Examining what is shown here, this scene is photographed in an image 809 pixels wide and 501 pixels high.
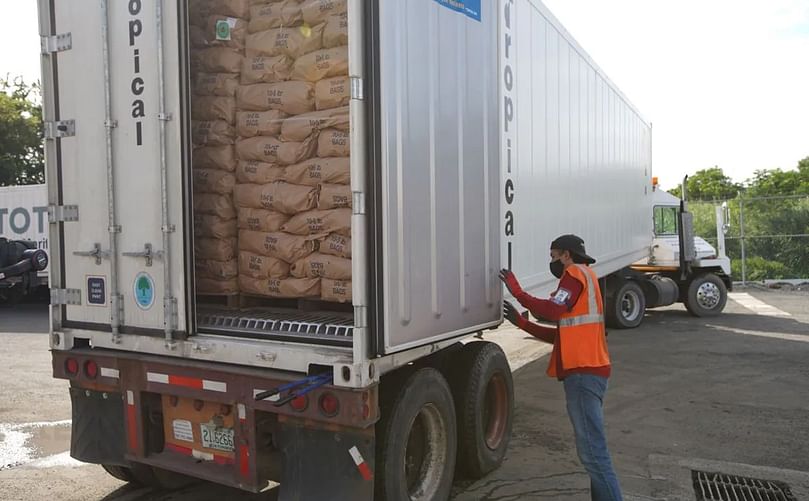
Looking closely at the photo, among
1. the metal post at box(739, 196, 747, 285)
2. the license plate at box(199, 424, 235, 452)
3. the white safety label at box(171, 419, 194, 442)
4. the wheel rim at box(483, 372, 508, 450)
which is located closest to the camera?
the license plate at box(199, 424, 235, 452)

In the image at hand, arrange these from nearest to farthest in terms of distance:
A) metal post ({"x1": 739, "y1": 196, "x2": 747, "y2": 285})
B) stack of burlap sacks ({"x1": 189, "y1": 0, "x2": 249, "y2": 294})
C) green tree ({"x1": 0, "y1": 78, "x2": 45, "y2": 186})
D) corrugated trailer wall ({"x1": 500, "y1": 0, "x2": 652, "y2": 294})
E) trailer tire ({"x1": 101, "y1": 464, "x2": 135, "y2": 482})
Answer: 1. stack of burlap sacks ({"x1": 189, "y1": 0, "x2": 249, "y2": 294})
2. trailer tire ({"x1": 101, "y1": 464, "x2": 135, "y2": 482})
3. corrugated trailer wall ({"x1": 500, "y1": 0, "x2": 652, "y2": 294})
4. metal post ({"x1": 739, "y1": 196, "x2": 747, "y2": 285})
5. green tree ({"x1": 0, "y1": 78, "x2": 45, "y2": 186})

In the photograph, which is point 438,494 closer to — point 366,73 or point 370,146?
point 370,146

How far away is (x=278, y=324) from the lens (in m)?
3.91

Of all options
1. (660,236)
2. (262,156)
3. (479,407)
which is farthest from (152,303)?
(660,236)

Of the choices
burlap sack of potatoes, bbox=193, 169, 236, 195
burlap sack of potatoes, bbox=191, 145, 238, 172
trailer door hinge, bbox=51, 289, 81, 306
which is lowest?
trailer door hinge, bbox=51, 289, 81, 306

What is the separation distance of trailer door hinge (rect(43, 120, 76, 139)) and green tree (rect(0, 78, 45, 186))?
3204 centimetres

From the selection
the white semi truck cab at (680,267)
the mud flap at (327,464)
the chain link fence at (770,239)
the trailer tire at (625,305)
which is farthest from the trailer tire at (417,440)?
the chain link fence at (770,239)

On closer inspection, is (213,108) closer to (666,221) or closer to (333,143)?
(333,143)

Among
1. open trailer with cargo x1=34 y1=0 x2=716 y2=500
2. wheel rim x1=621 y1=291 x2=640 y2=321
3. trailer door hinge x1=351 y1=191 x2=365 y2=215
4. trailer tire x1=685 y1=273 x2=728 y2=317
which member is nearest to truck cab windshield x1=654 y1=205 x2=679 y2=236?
trailer tire x1=685 y1=273 x2=728 y2=317

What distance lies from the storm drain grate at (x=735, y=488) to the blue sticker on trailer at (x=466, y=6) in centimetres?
368

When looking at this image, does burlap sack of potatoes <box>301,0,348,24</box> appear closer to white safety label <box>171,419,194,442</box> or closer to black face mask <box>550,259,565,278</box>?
black face mask <box>550,259,565,278</box>

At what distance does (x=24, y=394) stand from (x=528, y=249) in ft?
19.3

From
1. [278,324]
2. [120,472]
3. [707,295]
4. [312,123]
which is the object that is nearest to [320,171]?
[312,123]

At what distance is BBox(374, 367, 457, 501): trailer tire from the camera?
143 inches
